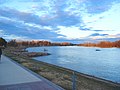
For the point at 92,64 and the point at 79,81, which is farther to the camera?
the point at 92,64

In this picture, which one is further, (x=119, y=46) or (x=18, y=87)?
(x=119, y=46)

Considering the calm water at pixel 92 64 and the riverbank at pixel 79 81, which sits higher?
the riverbank at pixel 79 81

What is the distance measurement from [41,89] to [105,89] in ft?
13.6

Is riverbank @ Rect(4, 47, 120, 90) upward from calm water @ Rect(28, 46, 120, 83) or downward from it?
upward

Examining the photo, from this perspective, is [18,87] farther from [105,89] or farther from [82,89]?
[105,89]

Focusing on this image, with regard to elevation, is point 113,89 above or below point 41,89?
below

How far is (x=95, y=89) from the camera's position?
401 inches

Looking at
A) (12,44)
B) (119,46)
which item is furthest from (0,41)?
(119,46)

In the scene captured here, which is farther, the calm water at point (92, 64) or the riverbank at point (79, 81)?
the calm water at point (92, 64)

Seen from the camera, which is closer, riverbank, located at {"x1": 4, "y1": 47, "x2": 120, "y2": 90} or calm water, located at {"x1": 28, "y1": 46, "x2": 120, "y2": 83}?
riverbank, located at {"x1": 4, "y1": 47, "x2": 120, "y2": 90}

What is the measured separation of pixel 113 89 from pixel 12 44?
162694 mm

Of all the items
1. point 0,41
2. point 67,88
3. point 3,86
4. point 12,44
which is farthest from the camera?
point 12,44

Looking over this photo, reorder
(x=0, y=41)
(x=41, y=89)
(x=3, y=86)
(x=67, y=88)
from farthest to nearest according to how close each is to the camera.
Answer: (x=0, y=41) < (x=67, y=88) < (x=3, y=86) < (x=41, y=89)

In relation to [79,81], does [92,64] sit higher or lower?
lower
